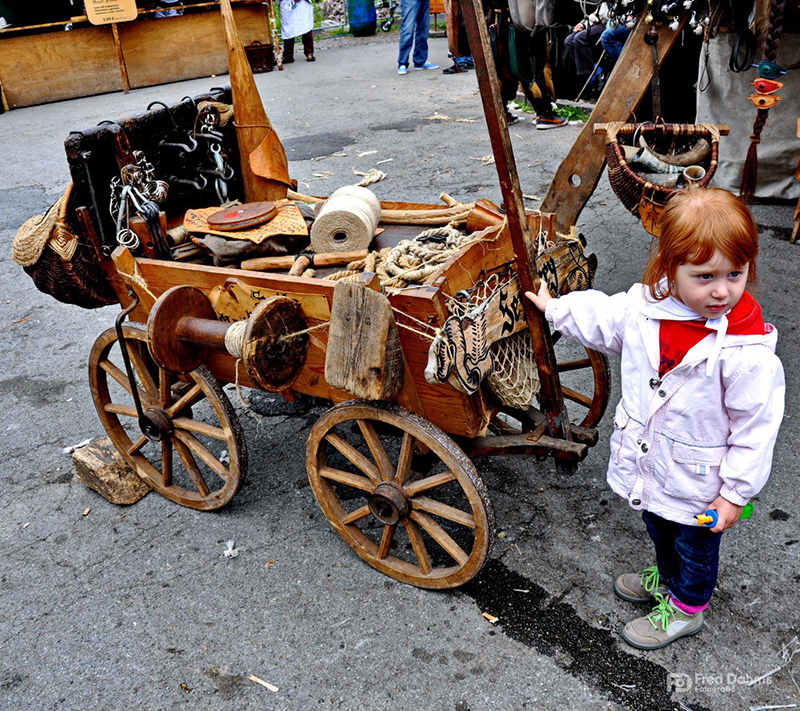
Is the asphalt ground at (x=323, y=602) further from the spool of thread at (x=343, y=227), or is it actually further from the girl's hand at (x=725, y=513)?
the spool of thread at (x=343, y=227)

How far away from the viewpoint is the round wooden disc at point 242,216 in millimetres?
3082

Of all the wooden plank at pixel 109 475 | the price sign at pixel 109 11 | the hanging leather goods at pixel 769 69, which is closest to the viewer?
the wooden plank at pixel 109 475

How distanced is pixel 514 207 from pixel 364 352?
0.63 m

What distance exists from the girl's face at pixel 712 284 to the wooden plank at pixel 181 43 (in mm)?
11943

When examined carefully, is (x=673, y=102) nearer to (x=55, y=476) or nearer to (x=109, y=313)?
(x=109, y=313)

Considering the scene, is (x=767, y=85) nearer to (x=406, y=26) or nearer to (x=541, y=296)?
(x=541, y=296)

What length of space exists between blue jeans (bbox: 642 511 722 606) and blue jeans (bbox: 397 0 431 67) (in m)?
10.5

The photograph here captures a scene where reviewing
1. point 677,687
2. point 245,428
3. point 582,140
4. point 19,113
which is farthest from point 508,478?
point 19,113

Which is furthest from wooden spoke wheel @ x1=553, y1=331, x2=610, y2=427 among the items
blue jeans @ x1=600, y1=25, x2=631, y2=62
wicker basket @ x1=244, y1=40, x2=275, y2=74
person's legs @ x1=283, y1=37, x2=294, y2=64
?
person's legs @ x1=283, y1=37, x2=294, y2=64

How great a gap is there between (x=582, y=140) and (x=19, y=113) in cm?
1048

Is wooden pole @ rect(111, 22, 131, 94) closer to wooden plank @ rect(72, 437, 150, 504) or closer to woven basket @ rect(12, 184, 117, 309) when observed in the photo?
woven basket @ rect(12, 184, 117, 309)

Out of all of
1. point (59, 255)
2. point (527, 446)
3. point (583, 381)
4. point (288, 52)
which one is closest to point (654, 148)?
point (583, 381)

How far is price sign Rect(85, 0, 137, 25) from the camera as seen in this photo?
11.0 meters

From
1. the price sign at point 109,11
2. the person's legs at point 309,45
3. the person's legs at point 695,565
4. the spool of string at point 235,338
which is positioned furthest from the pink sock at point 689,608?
the person's legs at point 309,45
